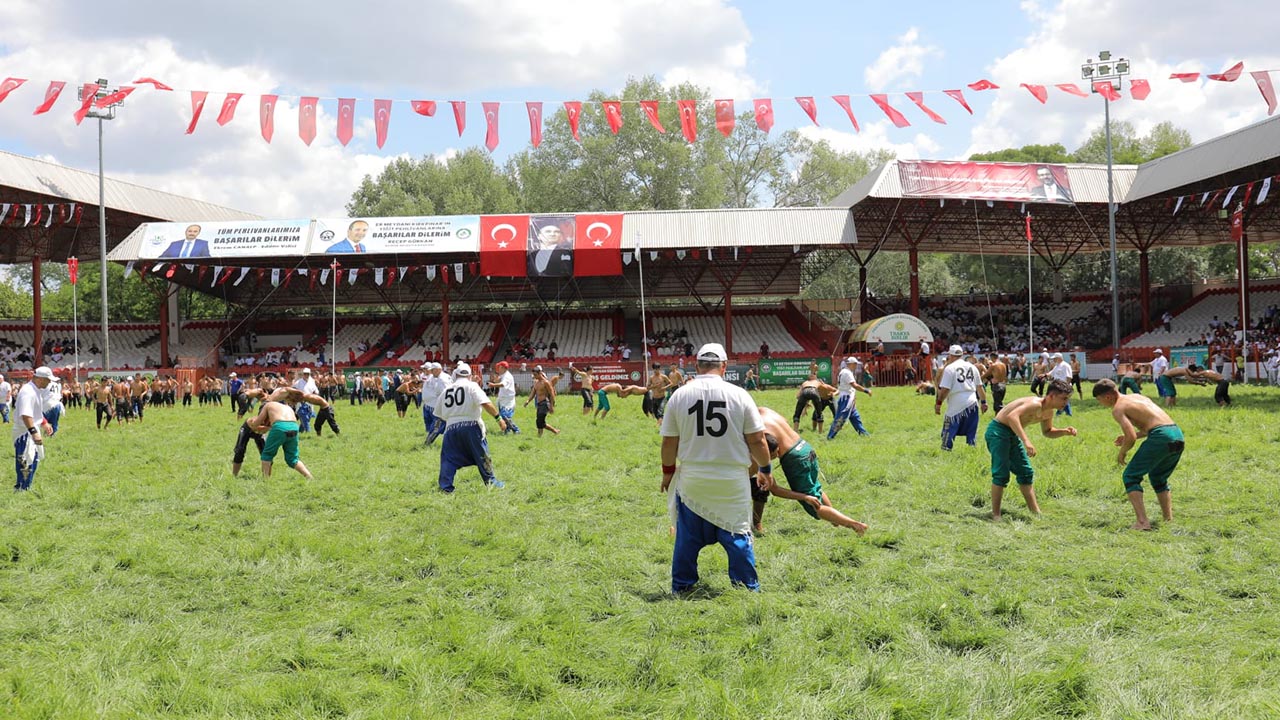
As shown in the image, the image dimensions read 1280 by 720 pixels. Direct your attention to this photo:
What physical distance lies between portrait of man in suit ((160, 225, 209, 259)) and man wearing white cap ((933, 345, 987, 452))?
3246cm

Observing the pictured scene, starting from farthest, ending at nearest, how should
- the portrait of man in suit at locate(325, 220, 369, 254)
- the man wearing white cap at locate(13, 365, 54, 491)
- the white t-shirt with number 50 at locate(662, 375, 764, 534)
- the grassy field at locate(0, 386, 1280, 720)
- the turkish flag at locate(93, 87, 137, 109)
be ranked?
1. the portrait of man in suit at locate(325, 220, 369, 254)
2. the turkish flag at locate(93, 87, 137, 109)
3. the man wearing white cap at locate(13, 365, 54, 491)
4. the white t-shirt with number 50 at locate(662, 375, 764, 534)
5. the grassy field at locate(0, 386, 1280, 720)

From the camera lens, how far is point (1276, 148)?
28.9 metres

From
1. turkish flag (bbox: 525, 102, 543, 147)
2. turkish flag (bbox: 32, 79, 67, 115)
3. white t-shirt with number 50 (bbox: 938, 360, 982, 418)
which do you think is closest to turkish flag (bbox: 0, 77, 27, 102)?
turkish flag (bbox: 32, 79, 67, 115)

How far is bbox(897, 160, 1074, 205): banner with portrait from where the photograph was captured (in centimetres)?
3444

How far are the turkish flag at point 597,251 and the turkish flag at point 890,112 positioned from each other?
1527cm

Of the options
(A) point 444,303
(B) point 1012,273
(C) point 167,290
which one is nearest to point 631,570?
(A) point 444,303

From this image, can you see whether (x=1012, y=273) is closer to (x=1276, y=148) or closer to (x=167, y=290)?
(x=1276, y=148)

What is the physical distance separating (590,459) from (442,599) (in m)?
6.89

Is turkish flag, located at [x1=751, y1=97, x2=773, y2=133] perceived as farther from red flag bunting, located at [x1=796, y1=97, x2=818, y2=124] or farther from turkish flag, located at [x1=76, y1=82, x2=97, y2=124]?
turkish flag, located at [x1=76, y1=82, x2=97, y2=124]

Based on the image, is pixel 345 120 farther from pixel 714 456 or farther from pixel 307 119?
pixel 714 456

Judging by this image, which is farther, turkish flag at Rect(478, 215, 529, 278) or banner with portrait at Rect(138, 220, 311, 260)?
turkish flag at Rect(478, 215, 529, 278)

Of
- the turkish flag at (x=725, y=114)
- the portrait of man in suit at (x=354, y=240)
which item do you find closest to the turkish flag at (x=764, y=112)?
the turkish flag at (x=725, y=114)

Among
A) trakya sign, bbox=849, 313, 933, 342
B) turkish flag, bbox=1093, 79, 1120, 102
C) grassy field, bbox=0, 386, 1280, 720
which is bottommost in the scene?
grassy field, bbox=0, 386, 1280, 720

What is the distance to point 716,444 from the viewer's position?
582cm
